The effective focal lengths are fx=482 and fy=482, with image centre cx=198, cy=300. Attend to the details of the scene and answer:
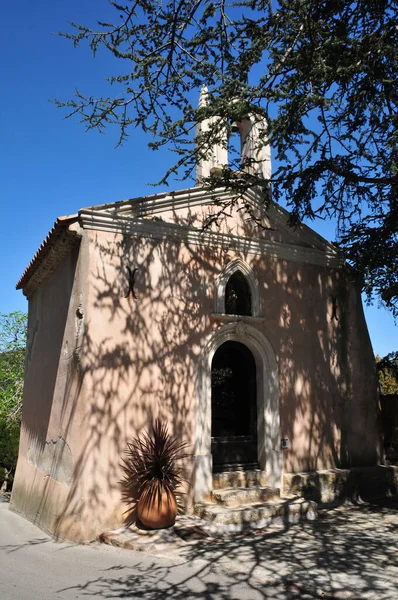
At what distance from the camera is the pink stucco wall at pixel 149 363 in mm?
7137

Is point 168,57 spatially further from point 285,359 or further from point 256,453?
point 256,453

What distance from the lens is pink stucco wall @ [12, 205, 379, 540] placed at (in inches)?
281

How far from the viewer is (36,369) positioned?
1043cm

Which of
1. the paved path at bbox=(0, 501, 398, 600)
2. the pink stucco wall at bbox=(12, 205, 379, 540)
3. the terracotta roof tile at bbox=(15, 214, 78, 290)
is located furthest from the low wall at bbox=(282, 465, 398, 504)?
the terracotta roof tile at bbox=(15, 214, 78, 290)

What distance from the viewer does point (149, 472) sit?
7.04 metres

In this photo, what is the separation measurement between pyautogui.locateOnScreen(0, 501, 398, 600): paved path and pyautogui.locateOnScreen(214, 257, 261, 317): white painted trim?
12.3ft

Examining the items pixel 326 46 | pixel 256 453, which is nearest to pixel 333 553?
pixel 256 453

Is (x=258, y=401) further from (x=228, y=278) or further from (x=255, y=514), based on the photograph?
(x=228, y=278)

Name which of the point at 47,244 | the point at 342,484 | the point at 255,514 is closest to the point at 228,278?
the point at 47,244

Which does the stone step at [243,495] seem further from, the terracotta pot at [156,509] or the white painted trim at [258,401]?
the terracotta pot at [156,509]

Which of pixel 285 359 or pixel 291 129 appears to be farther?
pixel 285 359

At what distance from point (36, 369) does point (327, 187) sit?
7.02m

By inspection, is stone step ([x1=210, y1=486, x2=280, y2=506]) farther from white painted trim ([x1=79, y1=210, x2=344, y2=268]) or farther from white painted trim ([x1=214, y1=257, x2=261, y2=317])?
white painted trim ([x1=79, y1=210, x2=344, y2=268])

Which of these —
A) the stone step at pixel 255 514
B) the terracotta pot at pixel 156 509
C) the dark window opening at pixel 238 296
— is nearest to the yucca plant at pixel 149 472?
the terracotta pot at pixel 156 509
